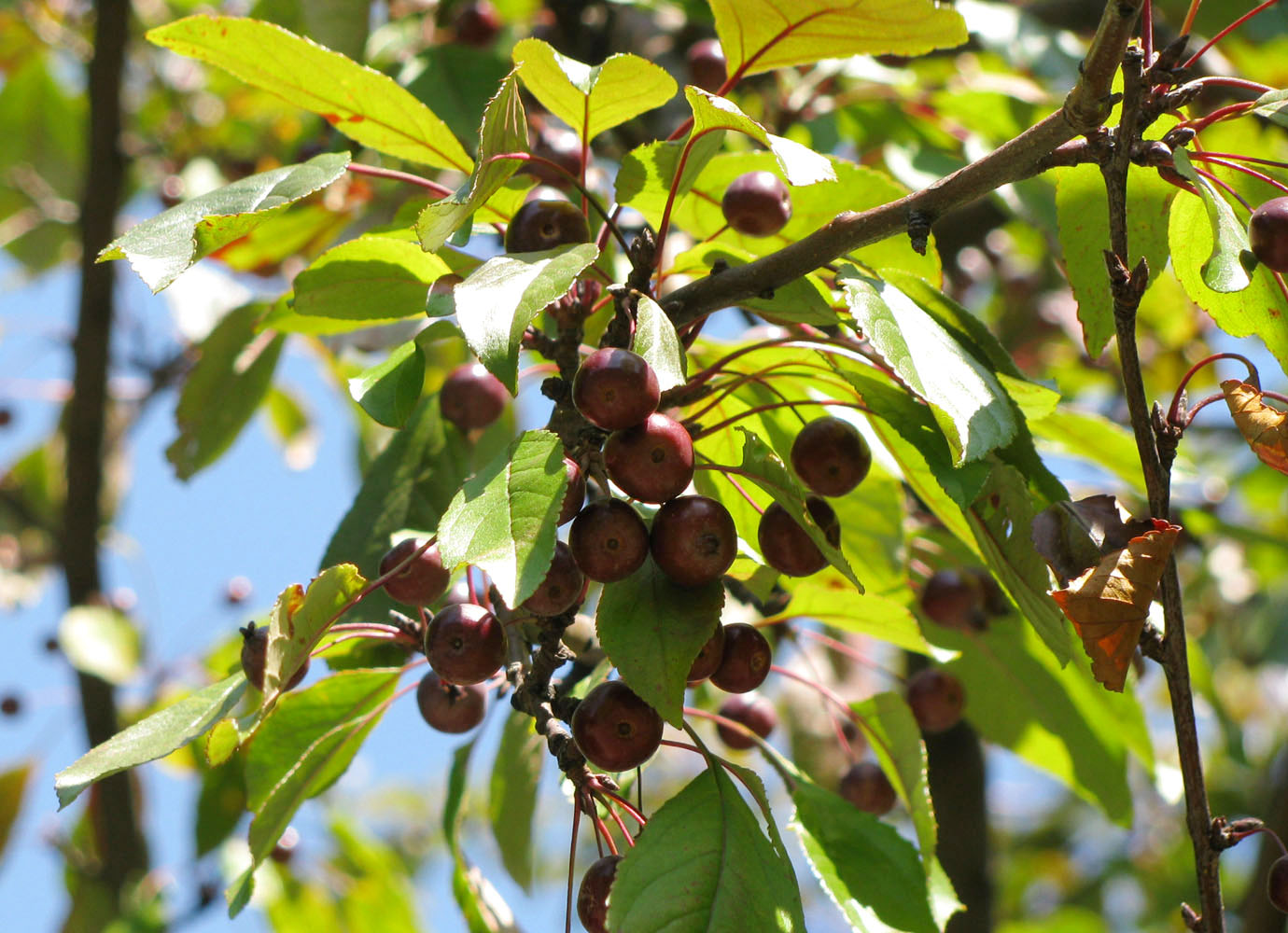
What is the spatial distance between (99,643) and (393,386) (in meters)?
2.16

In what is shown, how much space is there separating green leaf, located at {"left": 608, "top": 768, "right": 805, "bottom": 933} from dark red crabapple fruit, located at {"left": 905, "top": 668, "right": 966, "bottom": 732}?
82cm

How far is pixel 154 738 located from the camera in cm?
121

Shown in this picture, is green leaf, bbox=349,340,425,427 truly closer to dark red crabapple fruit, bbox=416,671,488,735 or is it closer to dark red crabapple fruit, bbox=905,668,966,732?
dark red crabapple fruit, bbox=416,671,488,735

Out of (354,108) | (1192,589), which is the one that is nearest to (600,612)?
(354,108)

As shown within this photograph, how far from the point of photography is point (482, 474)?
3.64ft

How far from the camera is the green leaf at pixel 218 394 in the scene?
213 centimetres

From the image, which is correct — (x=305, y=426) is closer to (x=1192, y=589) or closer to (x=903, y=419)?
(x=1192, y=589)

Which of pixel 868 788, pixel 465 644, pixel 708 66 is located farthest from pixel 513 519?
pixel 708 66

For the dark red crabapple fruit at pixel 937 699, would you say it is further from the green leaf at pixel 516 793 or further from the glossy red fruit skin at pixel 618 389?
the glossy red fruit skin at pixel 618 389

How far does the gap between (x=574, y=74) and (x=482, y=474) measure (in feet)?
1.48

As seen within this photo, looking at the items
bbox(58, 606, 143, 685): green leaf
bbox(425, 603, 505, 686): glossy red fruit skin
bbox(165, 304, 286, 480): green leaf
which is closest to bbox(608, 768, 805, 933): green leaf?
bbox(425, 603, 505, 686): glossy red fruit skin

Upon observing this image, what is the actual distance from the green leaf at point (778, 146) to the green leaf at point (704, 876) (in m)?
0.65

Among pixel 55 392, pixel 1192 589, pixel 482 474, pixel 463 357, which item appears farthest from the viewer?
pixel 55 392

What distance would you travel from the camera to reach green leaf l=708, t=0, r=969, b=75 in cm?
125
